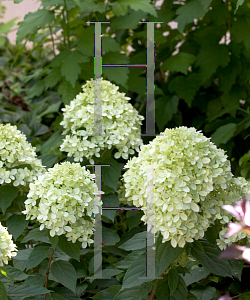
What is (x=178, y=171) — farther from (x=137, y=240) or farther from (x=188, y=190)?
(x=137, y=240)

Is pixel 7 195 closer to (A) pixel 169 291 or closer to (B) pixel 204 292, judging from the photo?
(A) pixel 169 291

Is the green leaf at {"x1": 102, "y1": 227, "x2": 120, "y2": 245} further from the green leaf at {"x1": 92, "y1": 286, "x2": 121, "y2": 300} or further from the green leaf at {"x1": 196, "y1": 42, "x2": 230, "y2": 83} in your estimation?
the green leaf at {"x1": 196, "y1": 42, "x2": 230, "y2": 83}

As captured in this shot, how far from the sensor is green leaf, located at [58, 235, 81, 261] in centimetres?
114

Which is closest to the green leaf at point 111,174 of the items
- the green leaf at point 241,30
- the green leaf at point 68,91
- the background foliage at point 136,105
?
the background foliage at point 136,105

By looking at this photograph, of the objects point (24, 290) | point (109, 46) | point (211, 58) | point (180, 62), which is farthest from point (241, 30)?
point (24, 290)

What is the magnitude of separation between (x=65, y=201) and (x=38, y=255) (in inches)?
8.9

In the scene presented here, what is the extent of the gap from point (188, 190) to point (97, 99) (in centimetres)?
66

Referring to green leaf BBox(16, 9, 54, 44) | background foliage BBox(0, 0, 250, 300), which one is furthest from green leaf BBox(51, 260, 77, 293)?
green leaf BBox(16, 9, 54, 44)

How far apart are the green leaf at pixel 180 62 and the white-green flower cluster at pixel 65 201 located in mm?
1114

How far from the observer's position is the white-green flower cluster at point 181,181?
1021 millimetres

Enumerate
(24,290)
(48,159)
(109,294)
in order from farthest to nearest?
(48,159), (109,294), (24,290)

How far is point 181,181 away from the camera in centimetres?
102

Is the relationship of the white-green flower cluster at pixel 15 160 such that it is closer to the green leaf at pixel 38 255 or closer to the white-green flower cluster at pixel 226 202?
the green leaf at pixel 38 255

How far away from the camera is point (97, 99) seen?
5.00 ft
